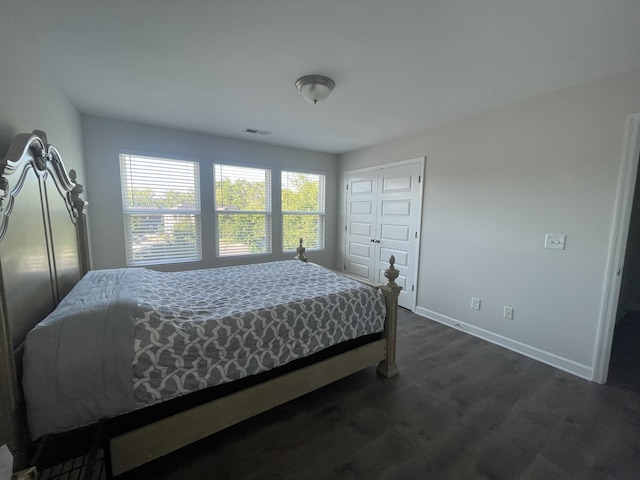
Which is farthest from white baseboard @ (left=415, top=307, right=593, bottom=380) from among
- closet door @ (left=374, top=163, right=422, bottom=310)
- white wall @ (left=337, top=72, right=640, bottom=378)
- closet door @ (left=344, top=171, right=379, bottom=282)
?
closet door @ (left=344, top=171, right=379, bottom=282)

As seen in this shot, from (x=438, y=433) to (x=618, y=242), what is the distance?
6.69 ft

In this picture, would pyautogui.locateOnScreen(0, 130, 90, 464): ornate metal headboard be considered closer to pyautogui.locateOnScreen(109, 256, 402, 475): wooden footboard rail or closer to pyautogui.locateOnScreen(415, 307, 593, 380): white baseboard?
pyautogui.locateOnScreen(109, 256, 402, 475): wooden footboard rail

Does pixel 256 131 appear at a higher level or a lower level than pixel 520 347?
higher

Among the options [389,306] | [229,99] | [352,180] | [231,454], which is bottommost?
[231,454]

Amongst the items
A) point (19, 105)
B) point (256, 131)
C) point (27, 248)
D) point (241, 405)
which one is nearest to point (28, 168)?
point (27, 248)

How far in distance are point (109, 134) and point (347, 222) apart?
3.51 meters

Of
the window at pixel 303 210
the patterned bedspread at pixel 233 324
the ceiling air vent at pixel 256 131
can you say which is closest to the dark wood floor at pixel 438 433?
the patterned bedspread at pixel 233 324

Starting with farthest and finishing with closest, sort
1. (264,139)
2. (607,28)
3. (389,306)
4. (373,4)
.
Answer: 1. (264,139)
2. (389,306)
3. (607,28)
4. (373,4)

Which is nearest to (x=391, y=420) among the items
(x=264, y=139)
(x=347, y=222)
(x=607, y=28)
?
(x=607, y=28)

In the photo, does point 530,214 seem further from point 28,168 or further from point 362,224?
point 28,168

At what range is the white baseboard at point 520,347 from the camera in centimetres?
224

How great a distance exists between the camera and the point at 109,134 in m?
2.96

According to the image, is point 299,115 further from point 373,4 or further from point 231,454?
point 231,454

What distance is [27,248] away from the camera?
4.05 ft
